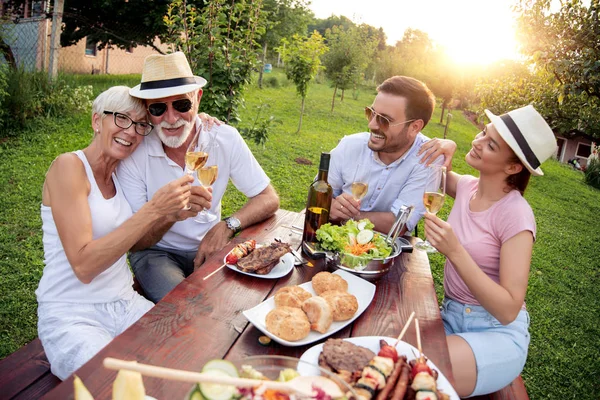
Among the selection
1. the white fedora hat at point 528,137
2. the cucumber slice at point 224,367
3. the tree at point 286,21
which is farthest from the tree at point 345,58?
the cucumber slice at point 224,367

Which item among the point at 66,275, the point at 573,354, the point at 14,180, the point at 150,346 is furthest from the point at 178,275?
the point at 14,180

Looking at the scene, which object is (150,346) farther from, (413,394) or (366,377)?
(413,394)

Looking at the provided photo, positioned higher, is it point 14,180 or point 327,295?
point 327,295

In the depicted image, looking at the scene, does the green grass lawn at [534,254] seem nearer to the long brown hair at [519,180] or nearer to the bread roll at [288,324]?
the long brown hair at [519,180]

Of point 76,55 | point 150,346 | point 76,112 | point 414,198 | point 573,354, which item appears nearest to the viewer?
point 150,346

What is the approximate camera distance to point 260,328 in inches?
68.3

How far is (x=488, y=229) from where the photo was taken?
261 centimetres

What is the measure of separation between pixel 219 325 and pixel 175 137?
5.76 ft

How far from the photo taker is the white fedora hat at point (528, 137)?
7.99 feet

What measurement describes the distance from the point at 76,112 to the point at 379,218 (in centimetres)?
953

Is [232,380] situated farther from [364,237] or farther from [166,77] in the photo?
[166,77]

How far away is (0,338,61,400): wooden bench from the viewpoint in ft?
6.59

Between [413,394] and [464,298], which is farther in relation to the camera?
[464,298]

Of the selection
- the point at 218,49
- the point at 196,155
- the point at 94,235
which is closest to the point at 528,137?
the point at 196,155
